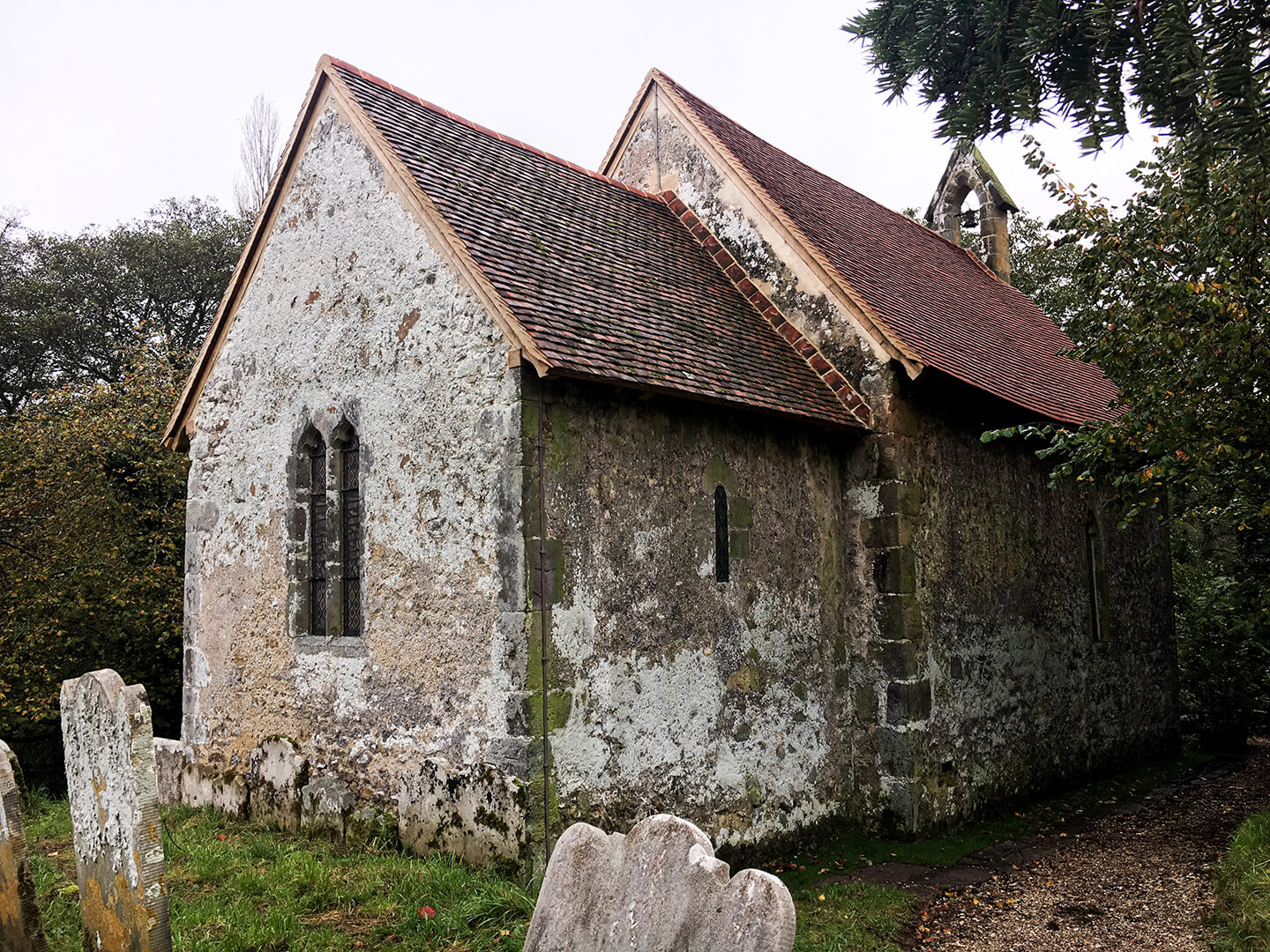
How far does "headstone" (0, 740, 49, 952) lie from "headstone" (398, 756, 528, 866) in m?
2.75

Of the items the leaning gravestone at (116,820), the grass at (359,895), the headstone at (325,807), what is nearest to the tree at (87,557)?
the grass at (359,895)

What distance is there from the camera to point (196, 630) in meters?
10.2

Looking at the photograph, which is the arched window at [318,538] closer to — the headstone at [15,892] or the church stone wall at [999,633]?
the headstone at [15,892]

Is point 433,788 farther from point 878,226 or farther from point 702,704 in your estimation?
point 878,226

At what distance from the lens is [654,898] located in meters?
3.27

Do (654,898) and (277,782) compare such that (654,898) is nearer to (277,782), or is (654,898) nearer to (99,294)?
(277,782)

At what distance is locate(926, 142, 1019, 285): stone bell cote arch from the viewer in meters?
18.8

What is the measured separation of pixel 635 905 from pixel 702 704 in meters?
5.15

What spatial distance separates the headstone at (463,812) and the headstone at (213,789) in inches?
93.5

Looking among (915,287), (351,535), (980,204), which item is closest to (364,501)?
(351,535)

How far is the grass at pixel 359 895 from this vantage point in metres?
6.12

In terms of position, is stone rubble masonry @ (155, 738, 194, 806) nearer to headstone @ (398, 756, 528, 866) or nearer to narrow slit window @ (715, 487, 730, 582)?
headstone @ (398, 756, 528, 866)

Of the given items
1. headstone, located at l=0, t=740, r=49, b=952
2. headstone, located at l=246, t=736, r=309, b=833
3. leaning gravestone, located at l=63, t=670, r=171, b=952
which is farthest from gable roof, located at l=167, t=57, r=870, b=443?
headstone, located at l=0, t=740, r=49, b=952

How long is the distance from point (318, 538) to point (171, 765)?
3152mm
